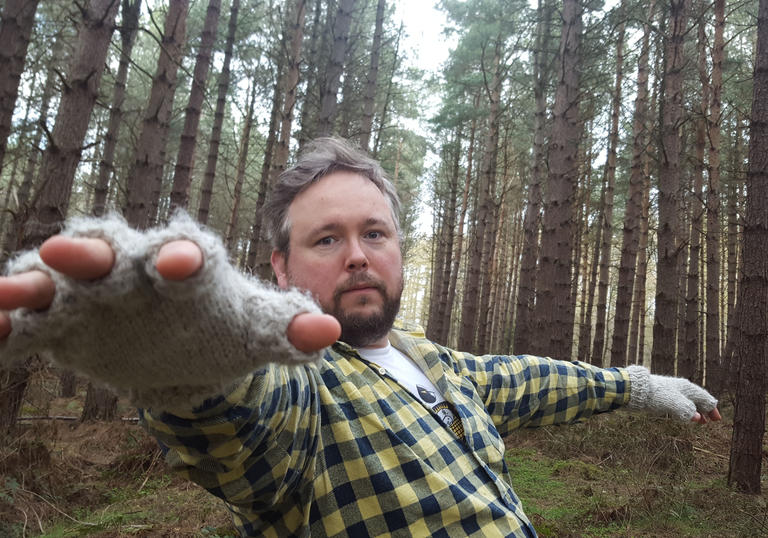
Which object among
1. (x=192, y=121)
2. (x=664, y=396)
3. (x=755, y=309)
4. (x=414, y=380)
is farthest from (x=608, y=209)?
(x=414, y=380)

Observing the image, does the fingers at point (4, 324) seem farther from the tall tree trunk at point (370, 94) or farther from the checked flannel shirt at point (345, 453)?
the tall tree trunk at point (370, 94)

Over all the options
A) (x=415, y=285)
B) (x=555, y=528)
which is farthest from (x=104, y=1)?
(x=415, y=285)

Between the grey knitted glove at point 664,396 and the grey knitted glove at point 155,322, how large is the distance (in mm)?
2370

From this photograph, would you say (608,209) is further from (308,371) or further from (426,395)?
(308,371)

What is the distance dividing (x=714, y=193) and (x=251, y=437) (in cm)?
1099

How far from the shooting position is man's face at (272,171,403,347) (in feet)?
5.53

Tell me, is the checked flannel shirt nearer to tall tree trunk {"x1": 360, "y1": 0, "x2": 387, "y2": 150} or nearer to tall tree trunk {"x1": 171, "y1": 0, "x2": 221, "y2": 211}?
tall tree trunk {"x1": 171, "y1": 0, "x2": 221, "y2": 211}

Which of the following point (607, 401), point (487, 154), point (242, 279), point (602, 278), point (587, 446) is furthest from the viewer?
point (487, 154)

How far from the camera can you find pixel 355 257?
164 cm

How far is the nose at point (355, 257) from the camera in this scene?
5.41 feet

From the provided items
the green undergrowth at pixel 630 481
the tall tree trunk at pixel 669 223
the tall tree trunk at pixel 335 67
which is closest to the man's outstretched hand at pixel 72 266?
→ the green undergrowth at pixel 630 481

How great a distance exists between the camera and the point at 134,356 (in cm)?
73

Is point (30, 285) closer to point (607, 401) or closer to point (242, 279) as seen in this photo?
point (242, 279)

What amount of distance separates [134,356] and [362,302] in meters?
1.02
